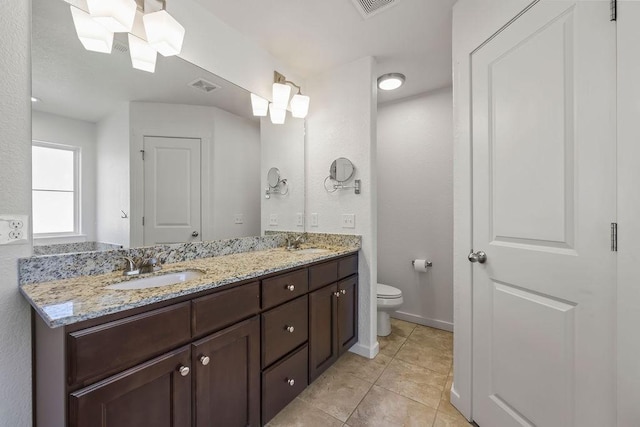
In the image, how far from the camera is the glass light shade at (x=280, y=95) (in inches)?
78.8

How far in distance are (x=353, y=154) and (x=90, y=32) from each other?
1648 mm

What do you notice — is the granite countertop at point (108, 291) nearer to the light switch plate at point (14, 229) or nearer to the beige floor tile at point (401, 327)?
the light switch plate at point (14, 229)

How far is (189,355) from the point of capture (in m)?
0.96

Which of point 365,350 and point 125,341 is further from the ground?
point 125,341

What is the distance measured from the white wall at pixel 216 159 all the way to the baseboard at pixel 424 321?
72.3 inches

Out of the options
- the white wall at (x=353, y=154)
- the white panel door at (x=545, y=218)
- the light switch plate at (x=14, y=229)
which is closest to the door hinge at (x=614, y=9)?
the white panel door at (x=545, y=218)

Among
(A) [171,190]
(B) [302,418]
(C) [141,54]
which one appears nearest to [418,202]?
A: (B) [302,418]

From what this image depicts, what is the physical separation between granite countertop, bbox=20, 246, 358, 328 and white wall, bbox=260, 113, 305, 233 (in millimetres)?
775

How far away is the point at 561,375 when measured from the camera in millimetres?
1018

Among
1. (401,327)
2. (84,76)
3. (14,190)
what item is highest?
(84,76)

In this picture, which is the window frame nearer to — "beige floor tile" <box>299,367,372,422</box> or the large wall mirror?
the large wall mirror

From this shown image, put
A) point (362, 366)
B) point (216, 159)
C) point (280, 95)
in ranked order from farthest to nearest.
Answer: point (280, 95) → point (362, 366) → point (216, 159)

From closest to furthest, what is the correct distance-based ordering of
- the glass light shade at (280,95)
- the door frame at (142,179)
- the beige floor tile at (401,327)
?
the door frame at (142,179)
the glass light shade at (280,95)
the beige floor tile at (401,327)

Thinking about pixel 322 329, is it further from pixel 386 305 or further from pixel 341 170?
pixel 341 170
